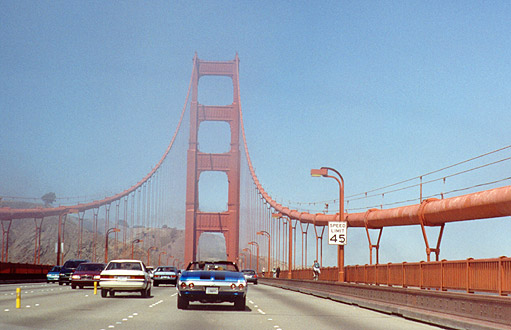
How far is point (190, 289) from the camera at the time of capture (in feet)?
67.4

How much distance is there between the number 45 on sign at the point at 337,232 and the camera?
111ft

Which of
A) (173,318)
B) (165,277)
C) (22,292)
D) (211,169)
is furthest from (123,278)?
(211,169)

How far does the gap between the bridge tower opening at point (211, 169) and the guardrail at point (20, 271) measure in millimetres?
44618

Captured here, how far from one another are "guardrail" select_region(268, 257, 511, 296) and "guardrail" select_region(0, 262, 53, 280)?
24947 mm

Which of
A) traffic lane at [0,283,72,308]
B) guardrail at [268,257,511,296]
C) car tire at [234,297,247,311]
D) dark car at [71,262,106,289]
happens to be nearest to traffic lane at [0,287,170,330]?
traffic lane at [0,283,72,308]

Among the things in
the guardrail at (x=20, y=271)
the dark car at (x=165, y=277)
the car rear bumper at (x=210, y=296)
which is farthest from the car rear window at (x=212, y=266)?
the guardrail at (x=20, y=271)

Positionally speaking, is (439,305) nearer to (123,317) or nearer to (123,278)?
(123,317)

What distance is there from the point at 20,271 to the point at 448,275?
3954cm

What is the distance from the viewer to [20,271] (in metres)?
54.5

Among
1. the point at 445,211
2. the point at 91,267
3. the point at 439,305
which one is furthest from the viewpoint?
the point at 91,267

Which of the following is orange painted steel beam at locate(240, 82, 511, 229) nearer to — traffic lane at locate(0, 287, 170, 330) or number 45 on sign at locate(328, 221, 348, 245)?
number 45 on sign at locate(328, 221, 348, 245)

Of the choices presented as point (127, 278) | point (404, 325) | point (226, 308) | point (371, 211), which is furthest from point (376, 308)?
point (371, 211)

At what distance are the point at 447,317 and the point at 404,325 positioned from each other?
3.43 feet

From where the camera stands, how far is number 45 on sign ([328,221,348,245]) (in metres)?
33.8
